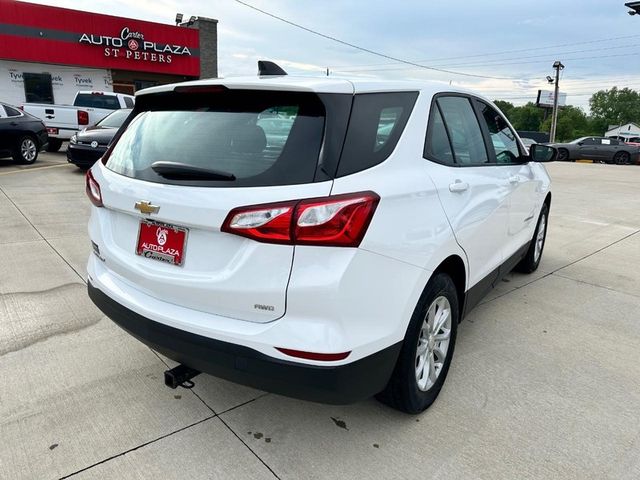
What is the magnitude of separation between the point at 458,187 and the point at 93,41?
24.4 meters

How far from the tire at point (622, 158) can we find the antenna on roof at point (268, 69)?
28.1m

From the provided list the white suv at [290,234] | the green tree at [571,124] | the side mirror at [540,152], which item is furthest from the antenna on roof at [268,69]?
the green tree at [571,124]

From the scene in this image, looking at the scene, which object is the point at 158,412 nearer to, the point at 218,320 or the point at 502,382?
the point at 218,320

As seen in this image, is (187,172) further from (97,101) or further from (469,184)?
(97,101)

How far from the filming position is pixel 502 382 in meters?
3.02

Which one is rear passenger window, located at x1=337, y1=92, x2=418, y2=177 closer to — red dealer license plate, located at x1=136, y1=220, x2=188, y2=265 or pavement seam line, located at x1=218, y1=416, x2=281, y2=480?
red dealer license plate, located at x1=136, y1=220, x2=188, y2=265

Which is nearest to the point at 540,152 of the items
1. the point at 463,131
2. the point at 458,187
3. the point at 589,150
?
the point at 463,131

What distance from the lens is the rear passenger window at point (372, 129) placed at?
6.80 feet

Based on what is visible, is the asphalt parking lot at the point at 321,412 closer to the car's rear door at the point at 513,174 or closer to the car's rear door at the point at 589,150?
the car's rear door at the point at 513,174

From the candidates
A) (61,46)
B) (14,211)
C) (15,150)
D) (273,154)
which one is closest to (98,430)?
(273,154)

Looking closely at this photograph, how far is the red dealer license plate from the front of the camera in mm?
2186

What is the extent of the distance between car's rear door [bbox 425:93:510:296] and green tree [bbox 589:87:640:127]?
13709 cm

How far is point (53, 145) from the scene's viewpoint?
1479 cm

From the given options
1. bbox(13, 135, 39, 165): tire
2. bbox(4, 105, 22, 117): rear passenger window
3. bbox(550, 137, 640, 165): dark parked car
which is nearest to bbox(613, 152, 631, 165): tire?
bbox(550, 137, 640, 165): dark parked car
